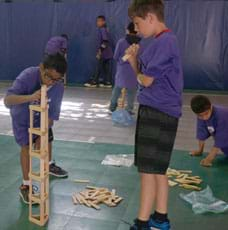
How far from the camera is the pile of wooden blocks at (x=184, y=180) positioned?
3455mm

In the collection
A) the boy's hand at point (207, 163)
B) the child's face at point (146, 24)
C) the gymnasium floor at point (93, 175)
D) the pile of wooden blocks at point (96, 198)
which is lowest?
the gymnasium floor at point (93, 175)

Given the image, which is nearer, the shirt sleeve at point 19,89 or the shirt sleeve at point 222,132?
the shirt sleeve at point 19,89

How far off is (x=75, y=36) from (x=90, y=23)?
50 centimetres

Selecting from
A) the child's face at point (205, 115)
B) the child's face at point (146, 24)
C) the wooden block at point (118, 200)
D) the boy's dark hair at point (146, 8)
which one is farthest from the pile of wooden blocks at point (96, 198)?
the boy's dark hair at point (146, 8)

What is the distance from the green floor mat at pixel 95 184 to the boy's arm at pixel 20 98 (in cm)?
83

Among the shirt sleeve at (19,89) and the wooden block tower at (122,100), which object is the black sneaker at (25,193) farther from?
the wooden block tower at (122,100)

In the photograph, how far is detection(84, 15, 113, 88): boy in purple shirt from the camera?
8.83 meters

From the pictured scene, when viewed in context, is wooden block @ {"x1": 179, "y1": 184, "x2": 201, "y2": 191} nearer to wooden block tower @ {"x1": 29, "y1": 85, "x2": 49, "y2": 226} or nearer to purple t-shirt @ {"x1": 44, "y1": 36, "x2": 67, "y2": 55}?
wooden block tower @ {"x1": 29, "y1": 85, "x2": 49, "y2": 226}

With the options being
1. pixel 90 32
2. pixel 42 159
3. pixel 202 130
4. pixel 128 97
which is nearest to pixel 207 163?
pixel 202 130

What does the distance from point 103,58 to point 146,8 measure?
273 inches

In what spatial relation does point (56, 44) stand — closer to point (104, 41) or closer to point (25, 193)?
point (104, 41)

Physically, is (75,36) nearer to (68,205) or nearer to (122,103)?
(122,103)

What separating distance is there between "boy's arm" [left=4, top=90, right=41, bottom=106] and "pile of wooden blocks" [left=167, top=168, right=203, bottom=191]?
1.55 meters

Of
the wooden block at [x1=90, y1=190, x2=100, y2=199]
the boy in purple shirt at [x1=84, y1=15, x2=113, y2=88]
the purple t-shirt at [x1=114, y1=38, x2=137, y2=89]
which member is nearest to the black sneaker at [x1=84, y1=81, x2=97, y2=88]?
the boy in purple shirt at [x1=84, y1=15, x2=113, y2=88]
